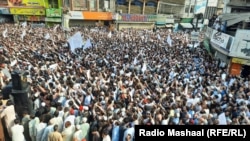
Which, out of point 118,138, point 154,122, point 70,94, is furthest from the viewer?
point 70,94

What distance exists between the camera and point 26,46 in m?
14.8

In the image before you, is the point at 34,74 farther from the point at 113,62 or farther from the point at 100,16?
the point at 100,16

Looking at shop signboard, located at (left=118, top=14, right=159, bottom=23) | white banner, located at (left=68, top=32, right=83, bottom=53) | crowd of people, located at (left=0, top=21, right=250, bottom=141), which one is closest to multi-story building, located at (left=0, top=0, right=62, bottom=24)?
shop signboard, located at (left=118, top=14, right=159, bottom=23)

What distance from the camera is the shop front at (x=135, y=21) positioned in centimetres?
3678

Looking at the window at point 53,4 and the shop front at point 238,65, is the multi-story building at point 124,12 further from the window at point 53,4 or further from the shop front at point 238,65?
the shop front at point 238,65

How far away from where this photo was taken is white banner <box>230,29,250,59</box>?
43.9 ft

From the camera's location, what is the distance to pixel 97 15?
3388cm

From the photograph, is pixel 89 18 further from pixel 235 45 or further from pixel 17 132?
pixel 17 132

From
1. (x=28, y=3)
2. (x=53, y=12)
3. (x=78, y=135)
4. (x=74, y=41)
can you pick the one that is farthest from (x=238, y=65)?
(x=28, y=3)

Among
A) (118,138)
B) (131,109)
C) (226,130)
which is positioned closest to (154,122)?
(131,109)

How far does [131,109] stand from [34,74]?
15.8 ft

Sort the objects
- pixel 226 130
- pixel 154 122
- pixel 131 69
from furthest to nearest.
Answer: pixel 131 69 → pixel 154 122 → pixel 226 130

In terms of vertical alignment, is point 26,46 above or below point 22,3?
below

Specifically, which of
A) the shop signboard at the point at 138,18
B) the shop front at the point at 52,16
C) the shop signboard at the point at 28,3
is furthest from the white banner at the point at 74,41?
the shop signboard at the point at 138,18
